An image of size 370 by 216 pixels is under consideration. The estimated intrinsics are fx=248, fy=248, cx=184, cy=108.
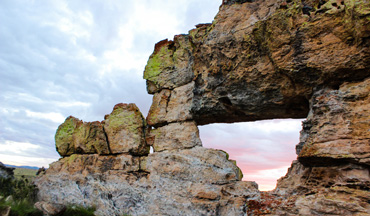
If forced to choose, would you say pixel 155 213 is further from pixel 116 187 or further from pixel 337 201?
pixel 337 201

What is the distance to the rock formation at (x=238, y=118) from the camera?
15.8ft

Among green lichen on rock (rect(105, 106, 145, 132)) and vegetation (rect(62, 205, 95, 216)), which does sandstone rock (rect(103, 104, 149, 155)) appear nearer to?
green lichen on rock (rect(105, 106, 145, 132))

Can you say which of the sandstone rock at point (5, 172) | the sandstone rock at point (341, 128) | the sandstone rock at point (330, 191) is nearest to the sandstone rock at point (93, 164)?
the sandstone rock at point (5, 172)

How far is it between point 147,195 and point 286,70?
16.4 feet

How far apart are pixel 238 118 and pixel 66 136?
22.9 feet

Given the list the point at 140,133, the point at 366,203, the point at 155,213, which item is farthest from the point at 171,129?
the point at 366,203

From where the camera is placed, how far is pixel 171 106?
7.88 m

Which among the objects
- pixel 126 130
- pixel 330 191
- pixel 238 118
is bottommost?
pixel 330 191

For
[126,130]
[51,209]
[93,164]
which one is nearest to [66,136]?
[93,164]

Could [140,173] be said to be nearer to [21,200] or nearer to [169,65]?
[169,65]

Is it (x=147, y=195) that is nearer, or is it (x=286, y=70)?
(x=286, y=70)

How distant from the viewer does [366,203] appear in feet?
13.9

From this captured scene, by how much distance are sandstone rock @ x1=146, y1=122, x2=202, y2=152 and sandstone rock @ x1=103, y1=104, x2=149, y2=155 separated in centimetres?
50

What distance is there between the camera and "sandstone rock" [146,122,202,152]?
7.21 meters
